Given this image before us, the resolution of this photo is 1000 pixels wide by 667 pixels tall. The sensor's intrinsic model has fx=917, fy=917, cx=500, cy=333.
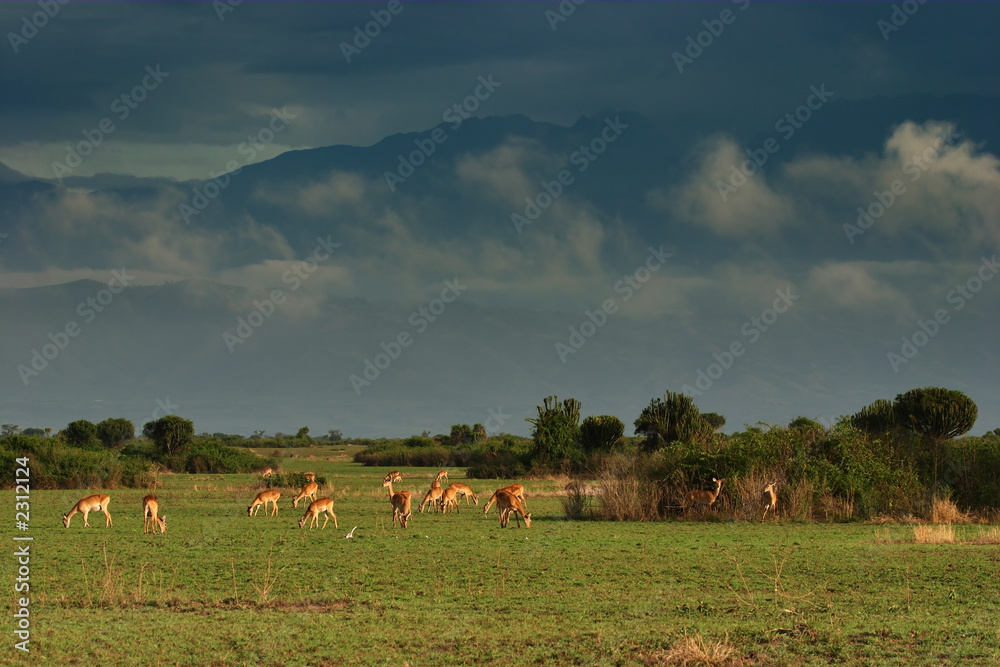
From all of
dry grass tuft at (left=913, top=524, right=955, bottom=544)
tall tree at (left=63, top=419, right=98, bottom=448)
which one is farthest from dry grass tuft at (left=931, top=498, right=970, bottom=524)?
tall tree at (left=63, top=419, right=98, bottom=448)

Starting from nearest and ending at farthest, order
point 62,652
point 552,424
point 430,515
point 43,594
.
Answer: point 62,652, point 43,594, point 430,515, point 552,424

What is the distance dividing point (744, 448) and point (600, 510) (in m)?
4.85

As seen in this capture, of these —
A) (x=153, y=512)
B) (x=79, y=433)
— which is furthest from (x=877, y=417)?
(x=79, y=433)

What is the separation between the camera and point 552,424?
58.1 m

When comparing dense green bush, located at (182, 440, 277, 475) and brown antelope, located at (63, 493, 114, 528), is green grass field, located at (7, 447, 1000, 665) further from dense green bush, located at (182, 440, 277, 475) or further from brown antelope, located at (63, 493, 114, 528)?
dense green bush, located at (182, 440, 277, 475)

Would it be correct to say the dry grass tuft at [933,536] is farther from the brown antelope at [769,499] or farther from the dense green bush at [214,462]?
the dense green bush at [214,462]

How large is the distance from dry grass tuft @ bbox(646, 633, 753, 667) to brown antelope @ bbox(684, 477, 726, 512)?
55.2 feet

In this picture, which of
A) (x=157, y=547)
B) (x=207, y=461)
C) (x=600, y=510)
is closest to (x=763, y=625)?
(x=157, y=547)

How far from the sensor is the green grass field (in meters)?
9.57

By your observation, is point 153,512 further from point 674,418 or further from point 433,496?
point 674,418

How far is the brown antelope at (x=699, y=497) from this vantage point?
25.7 meters

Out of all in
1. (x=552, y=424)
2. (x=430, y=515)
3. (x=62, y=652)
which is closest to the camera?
(x=62, y=652)

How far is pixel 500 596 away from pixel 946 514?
18098mm

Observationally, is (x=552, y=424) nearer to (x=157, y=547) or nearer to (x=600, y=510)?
(x=600, y=510)
